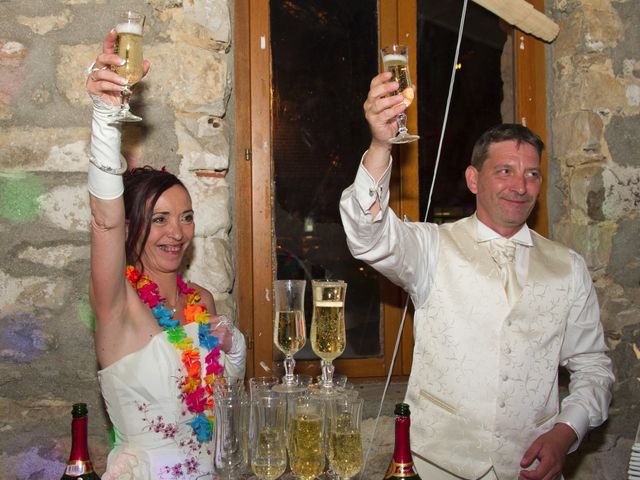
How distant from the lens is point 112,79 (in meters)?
1.61

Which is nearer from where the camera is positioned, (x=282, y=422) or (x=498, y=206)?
(x=282, y=422)

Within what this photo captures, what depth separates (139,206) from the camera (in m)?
2.05

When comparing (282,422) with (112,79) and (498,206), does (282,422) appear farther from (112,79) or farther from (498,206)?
(498,206)

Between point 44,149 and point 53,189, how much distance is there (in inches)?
6.0

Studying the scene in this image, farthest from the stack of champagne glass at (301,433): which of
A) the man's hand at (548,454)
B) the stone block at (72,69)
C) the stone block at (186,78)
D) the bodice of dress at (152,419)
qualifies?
the stone block at (72,69)

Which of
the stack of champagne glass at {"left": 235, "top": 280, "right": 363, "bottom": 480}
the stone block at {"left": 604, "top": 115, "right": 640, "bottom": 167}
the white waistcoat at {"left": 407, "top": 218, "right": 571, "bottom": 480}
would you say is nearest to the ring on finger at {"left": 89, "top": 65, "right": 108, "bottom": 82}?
the stack of champagne glass at {"left": 235, "top": 280, "right": 363, "bottom": 480}

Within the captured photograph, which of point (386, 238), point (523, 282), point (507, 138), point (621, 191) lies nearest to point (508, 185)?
point (507, 138)

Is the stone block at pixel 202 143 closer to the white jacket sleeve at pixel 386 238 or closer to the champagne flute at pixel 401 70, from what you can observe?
the white jacket sleeve at pixel 386 238

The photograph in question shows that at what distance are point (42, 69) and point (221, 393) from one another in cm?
163

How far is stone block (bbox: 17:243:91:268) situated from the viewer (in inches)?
92.6

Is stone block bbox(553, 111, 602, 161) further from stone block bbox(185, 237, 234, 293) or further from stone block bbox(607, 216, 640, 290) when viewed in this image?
A: stone block bbox(185, 237, 234, 293)

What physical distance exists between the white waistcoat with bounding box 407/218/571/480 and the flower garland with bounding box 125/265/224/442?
71 centimetres

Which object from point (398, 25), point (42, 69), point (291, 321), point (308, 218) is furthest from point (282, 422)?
point (398, 25)

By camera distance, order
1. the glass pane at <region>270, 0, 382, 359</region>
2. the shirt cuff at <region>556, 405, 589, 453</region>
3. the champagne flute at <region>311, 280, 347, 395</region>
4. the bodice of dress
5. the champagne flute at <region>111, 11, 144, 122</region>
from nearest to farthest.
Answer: the champagne flute at <region>311, 280, 347, 395</region>, the champagne flute at <region>111, 11, 144, 122</region>, the bodice of dress, the shirt cuff at <region>556, 405, 589, 453</region>, the glass pane at <region>270, 0, 382, 359</region>
